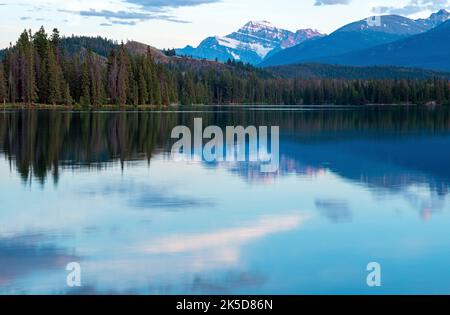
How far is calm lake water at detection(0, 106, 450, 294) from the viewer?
16.5m

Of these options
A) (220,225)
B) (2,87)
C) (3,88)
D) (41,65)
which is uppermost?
(41,65)

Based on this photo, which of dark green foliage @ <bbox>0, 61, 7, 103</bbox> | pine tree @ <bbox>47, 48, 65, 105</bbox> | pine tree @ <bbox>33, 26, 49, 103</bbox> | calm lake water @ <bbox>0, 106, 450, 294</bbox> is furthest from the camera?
pine tree @ <bbox>33, 26, 49, 103</bbox>

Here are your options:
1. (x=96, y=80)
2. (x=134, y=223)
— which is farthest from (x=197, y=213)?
(x=96, y=80)

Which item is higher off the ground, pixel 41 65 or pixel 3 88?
pixel 41 65

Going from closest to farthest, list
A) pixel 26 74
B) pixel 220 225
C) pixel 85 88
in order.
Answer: pixel 220 225 < pixel 26 74 < pixel 85 88

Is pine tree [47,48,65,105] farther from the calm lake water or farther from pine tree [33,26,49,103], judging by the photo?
the calm lake water

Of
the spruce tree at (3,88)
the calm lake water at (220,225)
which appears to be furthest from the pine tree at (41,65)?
the calm lake water at (220,225)

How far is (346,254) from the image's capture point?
61.8 feet

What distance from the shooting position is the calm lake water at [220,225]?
16.5 m

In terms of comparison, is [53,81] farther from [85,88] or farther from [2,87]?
[2,87]

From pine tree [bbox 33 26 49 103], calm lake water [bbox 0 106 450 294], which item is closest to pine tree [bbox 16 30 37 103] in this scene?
pine tree [bbox 33 26 49 103]

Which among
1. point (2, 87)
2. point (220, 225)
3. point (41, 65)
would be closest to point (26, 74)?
point (2, 87)

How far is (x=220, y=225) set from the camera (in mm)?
22469

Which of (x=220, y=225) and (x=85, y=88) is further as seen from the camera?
(x=85, y=88)
